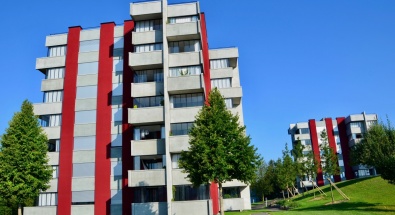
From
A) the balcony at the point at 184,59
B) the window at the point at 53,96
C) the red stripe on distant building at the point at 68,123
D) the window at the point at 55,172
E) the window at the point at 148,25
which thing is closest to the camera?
the red stripe on distant building at the point at 68,123

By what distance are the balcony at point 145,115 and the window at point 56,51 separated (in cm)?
1541

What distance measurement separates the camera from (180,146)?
130ft

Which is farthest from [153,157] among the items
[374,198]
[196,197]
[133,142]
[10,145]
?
[374,198]

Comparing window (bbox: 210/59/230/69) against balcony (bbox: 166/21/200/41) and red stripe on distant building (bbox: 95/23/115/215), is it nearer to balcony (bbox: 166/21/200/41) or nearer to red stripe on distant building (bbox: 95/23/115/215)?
balcony (bbox: 166/21/200/41)

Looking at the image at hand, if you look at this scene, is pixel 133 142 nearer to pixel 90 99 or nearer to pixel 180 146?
pixel 180 146

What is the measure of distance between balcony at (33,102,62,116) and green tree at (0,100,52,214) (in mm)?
4242

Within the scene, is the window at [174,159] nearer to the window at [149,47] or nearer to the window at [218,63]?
the window at [149,47]

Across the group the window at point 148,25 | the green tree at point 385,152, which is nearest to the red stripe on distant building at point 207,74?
the window at point 148,25

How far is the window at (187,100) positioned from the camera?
43531mm

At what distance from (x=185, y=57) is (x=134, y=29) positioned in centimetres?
842

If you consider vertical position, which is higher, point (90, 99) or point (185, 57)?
point (185, 57)

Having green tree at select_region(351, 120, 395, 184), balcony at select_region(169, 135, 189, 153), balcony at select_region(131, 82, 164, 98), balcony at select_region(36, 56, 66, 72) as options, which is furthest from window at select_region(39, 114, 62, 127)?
green tree at select_region(351, 120, 395, 184)

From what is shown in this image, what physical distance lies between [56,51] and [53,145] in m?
13.2

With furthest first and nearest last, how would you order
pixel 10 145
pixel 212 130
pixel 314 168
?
pixel 314 168 → pixel 10 145 → pixel 212 130
